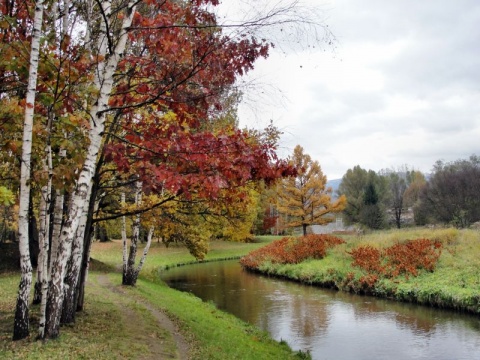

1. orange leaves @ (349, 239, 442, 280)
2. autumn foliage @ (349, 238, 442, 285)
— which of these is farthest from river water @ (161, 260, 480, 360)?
orange leaves @ (349, 239, 442, 280)

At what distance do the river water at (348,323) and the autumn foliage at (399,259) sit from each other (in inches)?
97.0

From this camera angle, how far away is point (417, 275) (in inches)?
829

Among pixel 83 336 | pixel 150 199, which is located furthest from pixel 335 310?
pixel 83 336

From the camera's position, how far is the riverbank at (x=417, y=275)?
57.8 feet

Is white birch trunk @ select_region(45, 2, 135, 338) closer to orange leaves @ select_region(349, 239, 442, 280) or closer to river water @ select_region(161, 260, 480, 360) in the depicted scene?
river water @ select_region(161, 260, 480, 360)

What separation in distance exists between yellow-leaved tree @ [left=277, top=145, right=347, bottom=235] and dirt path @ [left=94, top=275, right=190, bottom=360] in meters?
32.7

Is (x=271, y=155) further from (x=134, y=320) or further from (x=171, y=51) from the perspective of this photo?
(x=134, y=320)

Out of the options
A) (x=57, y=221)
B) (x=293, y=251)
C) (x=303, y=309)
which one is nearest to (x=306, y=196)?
(x=293, y=251)

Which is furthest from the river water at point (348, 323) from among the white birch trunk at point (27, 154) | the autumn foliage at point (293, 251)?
the white birch trunk at point (27, 154)

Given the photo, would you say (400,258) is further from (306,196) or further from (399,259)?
(306,196)

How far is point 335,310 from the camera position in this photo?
57.6ft

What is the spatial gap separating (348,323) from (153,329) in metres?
8.15

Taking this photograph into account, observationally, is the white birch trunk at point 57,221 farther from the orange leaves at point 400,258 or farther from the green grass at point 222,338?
the orange leaves at point 400,258

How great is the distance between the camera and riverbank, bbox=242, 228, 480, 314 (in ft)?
57.8
